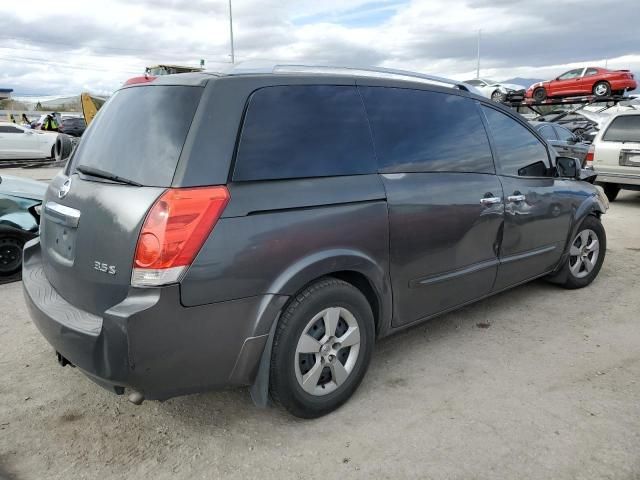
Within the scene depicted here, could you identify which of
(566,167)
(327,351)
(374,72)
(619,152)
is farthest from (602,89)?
(327,351)

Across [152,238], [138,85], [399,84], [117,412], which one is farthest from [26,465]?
[399,84]

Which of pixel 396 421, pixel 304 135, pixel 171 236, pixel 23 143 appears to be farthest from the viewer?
pixel 23 143

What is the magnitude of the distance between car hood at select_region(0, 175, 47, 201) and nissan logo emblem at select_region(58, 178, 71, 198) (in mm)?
3292

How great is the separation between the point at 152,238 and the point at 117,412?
122cm

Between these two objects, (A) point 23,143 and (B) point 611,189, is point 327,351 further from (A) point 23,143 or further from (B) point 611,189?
(A) point 23,143

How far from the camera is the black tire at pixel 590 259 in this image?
15.7 feet

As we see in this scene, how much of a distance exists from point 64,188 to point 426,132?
214cm

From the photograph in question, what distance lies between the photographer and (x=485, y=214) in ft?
11.8

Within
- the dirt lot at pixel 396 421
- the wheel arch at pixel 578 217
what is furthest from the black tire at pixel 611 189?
the dirt lot at pixel 396 421

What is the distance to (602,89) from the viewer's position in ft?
67.5

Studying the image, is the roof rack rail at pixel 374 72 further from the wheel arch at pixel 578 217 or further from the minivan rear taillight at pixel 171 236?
the wheel arch at pixel 578 217

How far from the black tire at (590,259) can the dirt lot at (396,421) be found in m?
0.91

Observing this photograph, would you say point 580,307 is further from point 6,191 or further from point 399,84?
point 6,191

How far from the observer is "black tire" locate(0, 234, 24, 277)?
5375mm
